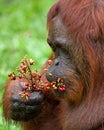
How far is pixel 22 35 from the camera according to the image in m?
8.93

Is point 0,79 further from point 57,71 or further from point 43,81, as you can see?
point 57,71

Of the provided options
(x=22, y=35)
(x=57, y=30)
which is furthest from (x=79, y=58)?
(x=22, y=35)

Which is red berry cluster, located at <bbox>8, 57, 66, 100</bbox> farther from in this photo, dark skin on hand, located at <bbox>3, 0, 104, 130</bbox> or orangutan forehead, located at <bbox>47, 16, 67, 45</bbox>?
orangutan forehead, located at <bbox>47, 16, 67, 45</bbox>

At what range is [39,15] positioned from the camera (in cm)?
980

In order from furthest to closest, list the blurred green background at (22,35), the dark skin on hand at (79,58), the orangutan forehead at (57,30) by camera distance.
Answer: the blurred green background at (22,35) → the orangutan forehead at (57,30) → the dark skin on hand at (79,58)

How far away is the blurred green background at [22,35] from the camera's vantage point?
7.65m

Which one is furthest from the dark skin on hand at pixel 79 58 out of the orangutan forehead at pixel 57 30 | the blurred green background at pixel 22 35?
the blurred green background at pixel 22 35

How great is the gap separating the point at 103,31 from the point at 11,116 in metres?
1.27

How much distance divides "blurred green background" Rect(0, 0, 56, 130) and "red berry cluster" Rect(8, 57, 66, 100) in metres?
0.94

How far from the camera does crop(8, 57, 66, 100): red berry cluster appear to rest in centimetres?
483

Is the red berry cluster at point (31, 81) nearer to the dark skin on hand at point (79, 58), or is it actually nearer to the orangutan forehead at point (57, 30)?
the dark skin on hand at point (79, 58)

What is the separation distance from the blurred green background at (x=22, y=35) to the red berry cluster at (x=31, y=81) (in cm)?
94

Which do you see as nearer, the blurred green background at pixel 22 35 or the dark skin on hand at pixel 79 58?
the dark skin on hand at pixel 79 58

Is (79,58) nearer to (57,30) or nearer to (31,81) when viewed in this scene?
(57,30)
